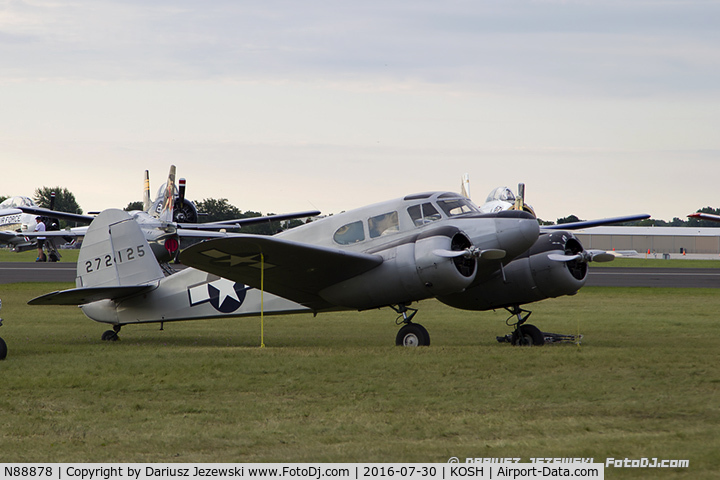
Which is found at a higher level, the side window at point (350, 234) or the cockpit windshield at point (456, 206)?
the cockpit windshield at point (456, 206)

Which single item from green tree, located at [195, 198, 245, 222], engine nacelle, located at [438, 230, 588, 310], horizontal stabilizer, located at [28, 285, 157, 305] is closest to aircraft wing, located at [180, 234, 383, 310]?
engine nacelle, located at [438, 230, 588, 310]

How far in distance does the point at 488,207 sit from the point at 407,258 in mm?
22918

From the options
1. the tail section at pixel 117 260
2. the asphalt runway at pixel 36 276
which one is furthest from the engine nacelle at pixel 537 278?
the asphalt runway at pixel 36 276

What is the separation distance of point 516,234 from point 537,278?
155cm

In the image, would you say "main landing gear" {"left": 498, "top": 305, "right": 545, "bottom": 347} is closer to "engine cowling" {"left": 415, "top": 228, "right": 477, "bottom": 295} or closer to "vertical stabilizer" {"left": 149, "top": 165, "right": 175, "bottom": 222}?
"engine cowling" {"left": 415, "top": 228, "right": 477, "bottom": 295}

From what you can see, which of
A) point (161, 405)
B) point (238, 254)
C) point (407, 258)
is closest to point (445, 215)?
point (407, 258)

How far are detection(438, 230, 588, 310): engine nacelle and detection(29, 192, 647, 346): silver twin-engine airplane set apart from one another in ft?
0.07

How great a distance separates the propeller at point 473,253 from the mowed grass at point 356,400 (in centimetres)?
161

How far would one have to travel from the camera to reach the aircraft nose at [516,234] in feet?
43.1

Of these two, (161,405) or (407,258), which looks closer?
(161,405)

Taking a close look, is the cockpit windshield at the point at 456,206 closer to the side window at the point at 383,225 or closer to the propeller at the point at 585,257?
the side window at the point at 383,225

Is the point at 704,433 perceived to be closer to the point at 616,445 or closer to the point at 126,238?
the point at 616,445

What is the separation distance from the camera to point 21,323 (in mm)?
18719

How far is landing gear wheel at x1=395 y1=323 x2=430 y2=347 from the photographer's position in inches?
519
